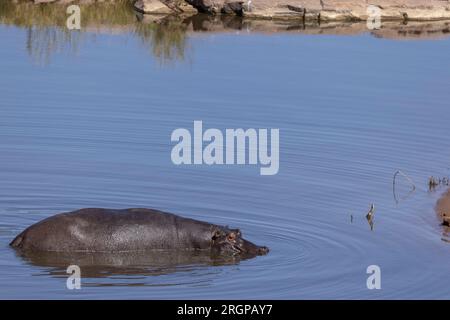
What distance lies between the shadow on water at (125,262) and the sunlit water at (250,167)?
8 centimetres

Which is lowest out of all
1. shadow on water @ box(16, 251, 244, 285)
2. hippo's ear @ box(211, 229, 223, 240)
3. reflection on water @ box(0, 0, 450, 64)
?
shadow on water @ box(16, 251, 244, 285)

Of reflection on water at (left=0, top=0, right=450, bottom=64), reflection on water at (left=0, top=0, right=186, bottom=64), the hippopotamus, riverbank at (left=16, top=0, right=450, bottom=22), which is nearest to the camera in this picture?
the hippopotamus

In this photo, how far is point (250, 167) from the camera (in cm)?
1850

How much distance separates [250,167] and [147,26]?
1023cm

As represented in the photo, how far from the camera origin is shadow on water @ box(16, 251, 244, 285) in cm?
1388

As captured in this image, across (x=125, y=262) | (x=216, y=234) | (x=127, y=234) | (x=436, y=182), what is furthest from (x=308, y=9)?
(x=125, y=262)

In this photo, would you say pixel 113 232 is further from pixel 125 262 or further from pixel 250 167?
pixel 250 167

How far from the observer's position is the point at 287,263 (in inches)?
567

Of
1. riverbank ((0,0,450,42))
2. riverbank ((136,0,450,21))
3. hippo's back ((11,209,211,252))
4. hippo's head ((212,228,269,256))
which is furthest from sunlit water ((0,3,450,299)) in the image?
riverbank ((136,0,450,21))

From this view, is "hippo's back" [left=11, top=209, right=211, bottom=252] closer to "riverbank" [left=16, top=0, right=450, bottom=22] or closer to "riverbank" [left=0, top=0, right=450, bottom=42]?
"riverbank" [left=0, top=0, right=450, bottom=42]

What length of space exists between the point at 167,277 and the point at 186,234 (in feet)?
3.80

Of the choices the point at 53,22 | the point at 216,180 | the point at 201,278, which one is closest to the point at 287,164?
the point at 216,180

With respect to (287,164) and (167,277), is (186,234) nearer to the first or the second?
(167,277)

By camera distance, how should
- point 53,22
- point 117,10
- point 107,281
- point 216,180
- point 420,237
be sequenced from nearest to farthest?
1. point 107,281
2. point 420,237
3. point 216,180
4. point 53,22
5. point 117,10
